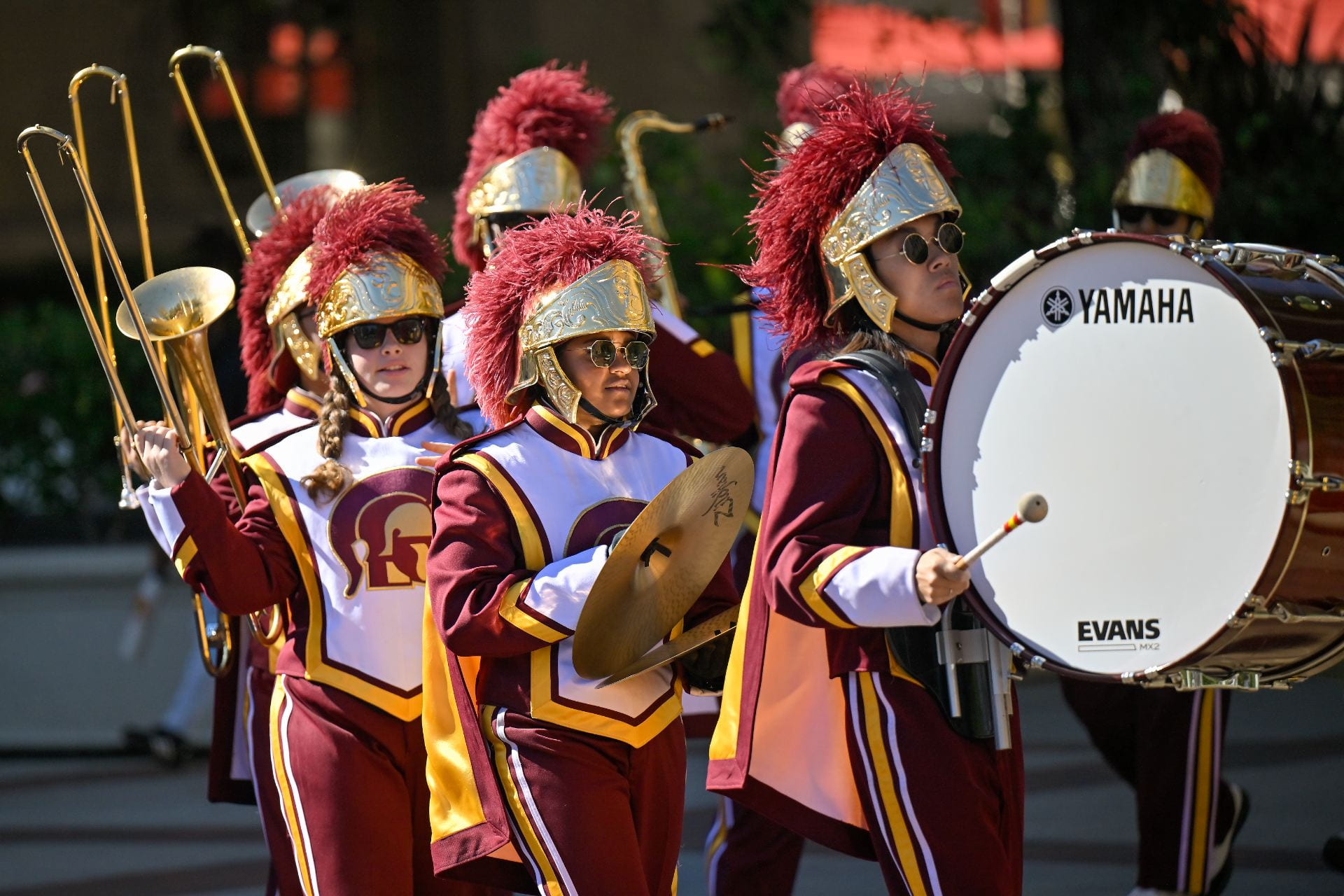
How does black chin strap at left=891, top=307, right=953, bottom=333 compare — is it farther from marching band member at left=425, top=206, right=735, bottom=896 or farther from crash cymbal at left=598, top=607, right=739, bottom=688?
crash cymbal at left=598, top=607, right=739, bottom=688

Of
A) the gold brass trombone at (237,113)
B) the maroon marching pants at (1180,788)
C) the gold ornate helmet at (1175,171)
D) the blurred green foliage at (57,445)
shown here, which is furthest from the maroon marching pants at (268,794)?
the blurred green foliage at (57,445)

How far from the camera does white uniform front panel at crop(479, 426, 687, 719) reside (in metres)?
3.61

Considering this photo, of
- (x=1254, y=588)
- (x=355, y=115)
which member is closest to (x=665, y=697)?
(x=1254, y=588)

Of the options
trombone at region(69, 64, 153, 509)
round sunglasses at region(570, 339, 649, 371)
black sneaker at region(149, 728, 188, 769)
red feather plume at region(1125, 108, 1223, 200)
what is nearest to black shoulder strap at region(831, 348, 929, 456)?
round sunglasses at region(570, 339, 649, 371)

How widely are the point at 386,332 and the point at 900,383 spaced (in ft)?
4.19

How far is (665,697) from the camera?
3748mm

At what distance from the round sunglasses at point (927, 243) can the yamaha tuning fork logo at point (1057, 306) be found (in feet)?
1.29

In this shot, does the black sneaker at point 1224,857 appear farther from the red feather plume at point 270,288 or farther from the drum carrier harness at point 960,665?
the red feather plume at point 270,288

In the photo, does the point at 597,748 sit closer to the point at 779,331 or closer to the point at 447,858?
the point at 447,858

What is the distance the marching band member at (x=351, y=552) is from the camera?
402 centimetres

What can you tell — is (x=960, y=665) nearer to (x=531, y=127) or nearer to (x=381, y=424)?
(x=381, y=424)

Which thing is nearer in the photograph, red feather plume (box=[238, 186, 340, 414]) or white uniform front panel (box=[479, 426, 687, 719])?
white uniform front panel (box=[479, 426, 687, 719])

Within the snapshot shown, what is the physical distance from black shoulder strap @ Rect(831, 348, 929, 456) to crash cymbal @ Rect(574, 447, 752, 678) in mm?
271

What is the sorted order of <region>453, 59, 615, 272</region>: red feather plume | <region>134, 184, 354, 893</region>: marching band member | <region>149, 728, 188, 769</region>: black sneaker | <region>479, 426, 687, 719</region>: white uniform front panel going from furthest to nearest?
1. <region>149, 728, 188, 769</region>: black sneaker
2. <region>453, 59, 615, 272</region>: red feather plume
3. <region>134, 184, 354, 893</region>: marching band member
4. <region>479, 426, 687, 719</region>: white uniform front panel
